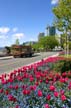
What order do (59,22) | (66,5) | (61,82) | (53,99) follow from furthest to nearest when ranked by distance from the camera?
(59,22) < (66,5) < (61,82) < (53,99)

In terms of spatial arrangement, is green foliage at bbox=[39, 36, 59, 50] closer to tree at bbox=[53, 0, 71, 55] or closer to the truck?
the truck

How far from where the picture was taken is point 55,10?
90.6 feet

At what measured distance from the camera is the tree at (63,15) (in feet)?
83.6

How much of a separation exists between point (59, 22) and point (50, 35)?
506ft

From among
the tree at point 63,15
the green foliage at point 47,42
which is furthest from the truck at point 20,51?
the green foliage at point 47,42

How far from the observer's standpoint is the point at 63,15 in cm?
2630

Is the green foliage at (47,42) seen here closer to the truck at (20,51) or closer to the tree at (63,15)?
the truck at (20,51)

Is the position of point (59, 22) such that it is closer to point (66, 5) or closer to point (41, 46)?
point (66, 5)

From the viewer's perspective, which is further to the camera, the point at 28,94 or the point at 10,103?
the point at 28,94

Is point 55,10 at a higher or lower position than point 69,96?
higher

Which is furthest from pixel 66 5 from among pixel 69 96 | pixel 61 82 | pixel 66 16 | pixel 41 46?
pixel 41 46

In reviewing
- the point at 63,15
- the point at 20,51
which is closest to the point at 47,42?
the point at 20,51

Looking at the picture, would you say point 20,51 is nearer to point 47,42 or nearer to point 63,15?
point 63,15

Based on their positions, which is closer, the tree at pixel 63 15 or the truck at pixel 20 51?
the tree at pixel 63 15
